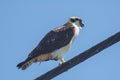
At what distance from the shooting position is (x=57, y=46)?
355 inches

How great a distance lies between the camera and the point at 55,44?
904cm

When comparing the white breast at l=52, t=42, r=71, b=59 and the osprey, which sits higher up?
the osprey

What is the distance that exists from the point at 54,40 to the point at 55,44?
0.22 m

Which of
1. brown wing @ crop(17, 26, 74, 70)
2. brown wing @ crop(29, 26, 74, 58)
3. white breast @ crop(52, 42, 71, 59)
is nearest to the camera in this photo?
brown wing @ crop(17, 26, 74, 70)

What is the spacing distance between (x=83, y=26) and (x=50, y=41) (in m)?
1.58

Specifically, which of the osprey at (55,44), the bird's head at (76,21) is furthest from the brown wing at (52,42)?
the bird's head at (76,21)

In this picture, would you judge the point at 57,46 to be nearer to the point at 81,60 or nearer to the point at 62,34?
the point at 62,34

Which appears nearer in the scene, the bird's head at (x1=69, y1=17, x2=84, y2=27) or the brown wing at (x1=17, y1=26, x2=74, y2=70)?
the brown wing at (x1=17, y1=26, x2=74, y2=70)

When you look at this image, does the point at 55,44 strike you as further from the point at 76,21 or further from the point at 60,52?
Result: the point at 76,21

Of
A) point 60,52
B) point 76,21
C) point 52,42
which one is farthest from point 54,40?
point 76,21

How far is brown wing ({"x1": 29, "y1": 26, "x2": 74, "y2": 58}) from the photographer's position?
8423mm

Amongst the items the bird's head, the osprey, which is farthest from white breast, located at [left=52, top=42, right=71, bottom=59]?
the bird's head

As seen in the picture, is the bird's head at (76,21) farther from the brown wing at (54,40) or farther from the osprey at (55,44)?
the brown wing at (54,40)

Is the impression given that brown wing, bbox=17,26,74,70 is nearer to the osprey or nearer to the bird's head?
the osprey
